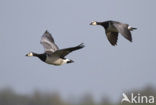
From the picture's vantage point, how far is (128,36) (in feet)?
39.5

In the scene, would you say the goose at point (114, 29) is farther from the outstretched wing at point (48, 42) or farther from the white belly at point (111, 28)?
the outstretched wing at point (48, 42)

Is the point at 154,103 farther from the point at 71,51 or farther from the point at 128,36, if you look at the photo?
the point at 71,51

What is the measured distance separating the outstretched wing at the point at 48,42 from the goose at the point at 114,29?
3.18 feet

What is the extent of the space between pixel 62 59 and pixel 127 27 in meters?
1.57

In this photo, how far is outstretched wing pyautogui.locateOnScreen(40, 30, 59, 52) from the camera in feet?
40.3

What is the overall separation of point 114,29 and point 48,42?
1.15 metres

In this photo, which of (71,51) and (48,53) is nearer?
(71,51)

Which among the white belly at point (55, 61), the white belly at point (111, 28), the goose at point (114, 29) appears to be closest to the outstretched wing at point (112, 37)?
the goose at point (114, 29)

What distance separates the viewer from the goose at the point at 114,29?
12.2m

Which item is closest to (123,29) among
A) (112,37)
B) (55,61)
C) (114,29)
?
(114,29)

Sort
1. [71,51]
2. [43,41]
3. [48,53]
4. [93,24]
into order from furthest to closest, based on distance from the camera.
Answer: [93,24] < [43,41] < [48,53] < [71,51]

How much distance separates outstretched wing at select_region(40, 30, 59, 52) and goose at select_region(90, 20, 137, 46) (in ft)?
3.18

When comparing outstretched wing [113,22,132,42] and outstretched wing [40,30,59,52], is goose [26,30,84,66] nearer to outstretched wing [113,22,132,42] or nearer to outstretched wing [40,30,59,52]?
outstretched wing [40,30,59,52]

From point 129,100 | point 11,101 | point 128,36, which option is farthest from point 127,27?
point 11,101
